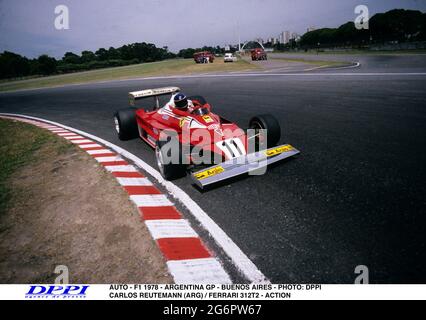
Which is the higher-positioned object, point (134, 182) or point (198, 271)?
point (134, 182)

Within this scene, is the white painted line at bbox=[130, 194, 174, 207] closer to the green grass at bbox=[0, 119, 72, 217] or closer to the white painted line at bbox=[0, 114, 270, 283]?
the white painted line at bbox=[0, 114, 270, 283]

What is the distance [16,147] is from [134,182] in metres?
5.08

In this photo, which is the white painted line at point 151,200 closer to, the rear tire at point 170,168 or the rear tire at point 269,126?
the rear tire at point 170,168

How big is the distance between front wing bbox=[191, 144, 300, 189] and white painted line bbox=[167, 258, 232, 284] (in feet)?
3.93

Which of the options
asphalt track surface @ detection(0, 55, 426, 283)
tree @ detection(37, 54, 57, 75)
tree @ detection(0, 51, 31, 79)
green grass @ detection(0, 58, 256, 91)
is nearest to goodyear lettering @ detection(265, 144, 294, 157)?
asphalt track surface @ detection(0, 55, 426, 283)

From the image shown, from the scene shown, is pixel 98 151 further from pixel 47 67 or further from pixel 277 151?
pixel 47 67

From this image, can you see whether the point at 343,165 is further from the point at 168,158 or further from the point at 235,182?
the point at 168,158

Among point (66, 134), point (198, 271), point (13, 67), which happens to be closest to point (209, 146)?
point (198, 271)

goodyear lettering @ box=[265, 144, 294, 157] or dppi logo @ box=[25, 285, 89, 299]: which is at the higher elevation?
goodyear lettering @ box=[265, 144, 294, 157]

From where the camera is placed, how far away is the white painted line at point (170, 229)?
9.78 feet

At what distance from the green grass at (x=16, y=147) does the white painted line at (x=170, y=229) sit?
248 cm

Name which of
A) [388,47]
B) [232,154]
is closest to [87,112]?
[232,154]

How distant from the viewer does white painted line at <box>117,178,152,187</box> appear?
169 inches

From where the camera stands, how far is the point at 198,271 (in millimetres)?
2473
